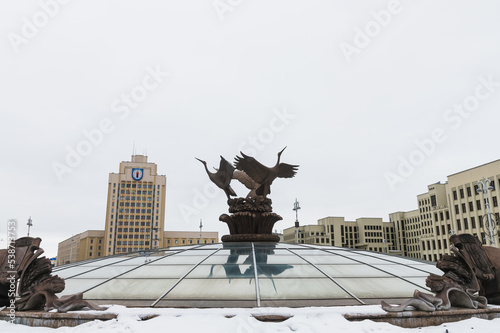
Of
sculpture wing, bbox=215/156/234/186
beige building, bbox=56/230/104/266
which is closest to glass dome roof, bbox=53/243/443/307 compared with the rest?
sculpture wing, bbox=215/156/234/186

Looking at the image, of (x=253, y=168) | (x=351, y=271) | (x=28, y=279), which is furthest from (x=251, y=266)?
(x=253, y=168)

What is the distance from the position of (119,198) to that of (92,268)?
102 metres

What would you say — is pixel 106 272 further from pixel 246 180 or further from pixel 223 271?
pixel 246 180

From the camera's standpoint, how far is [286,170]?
14.1 meters

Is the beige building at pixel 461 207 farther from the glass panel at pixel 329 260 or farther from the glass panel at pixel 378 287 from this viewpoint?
the glass panel at pixel 378 287

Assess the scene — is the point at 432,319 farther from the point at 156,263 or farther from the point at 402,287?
the point at 156,263

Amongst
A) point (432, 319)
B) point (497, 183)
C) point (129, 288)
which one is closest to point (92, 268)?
point (129, 288)

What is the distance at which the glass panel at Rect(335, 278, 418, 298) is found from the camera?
22.7 feet

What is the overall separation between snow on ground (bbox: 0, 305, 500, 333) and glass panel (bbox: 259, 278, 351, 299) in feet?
2.91

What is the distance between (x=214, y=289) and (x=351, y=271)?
3.22m

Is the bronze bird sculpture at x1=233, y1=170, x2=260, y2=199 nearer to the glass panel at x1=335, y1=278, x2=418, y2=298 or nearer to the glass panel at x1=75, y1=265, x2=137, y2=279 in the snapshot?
the glass panel at x1=75, y1=265, x2=137, y2=279

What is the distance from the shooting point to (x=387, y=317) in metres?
5.59

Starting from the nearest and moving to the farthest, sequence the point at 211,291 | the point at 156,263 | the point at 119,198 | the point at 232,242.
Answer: the point at 211,291 < the point at 156,263 < the point at 232,242 < the point at 119,198

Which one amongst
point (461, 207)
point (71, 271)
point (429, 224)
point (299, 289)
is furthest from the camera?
point (429, 224)
